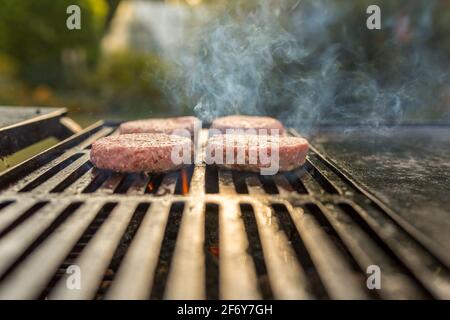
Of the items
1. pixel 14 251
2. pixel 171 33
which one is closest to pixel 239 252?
pixel 14 251

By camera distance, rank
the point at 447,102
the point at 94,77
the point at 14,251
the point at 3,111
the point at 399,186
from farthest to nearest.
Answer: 1. the point at 94,77
2. the point at 447,102
3. the point at 3,111
4. the point at 399,186
5. the point at 14,251

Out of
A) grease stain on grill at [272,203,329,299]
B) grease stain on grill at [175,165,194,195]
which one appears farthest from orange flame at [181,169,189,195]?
grease stain on grill at [272,203,329,299]

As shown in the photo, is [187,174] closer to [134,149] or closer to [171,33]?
[134,149]

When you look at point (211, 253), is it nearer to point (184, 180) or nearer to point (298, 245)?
point (298, 245)

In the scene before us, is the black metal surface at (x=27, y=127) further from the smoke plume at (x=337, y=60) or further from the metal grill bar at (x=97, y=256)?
the smoke plume at (x=337, y=60)

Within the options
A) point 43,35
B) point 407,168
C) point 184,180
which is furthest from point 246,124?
point 43,35

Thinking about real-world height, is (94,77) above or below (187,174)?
above

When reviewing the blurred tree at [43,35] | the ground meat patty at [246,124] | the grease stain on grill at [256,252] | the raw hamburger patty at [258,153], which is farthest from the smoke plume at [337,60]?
the blurred tree at [43,35]
